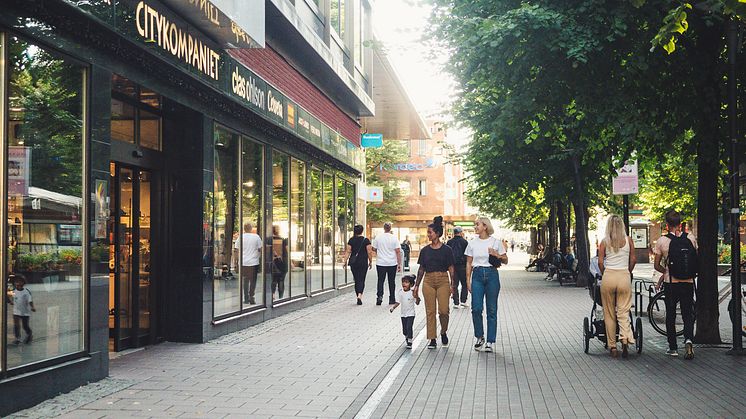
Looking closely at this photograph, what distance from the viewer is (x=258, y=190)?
48.7 ft

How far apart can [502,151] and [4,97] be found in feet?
54.4

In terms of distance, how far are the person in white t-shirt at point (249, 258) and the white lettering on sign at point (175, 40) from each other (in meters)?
3.21

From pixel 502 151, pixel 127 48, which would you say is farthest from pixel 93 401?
pixel 502 151

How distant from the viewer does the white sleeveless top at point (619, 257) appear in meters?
10.7

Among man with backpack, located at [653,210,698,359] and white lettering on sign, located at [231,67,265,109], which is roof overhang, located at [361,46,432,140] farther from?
man with backpack, located at [653,210,698,359]

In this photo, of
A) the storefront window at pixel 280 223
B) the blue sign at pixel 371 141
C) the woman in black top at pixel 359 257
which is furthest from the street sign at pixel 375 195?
the storefront window at pixel 280 223

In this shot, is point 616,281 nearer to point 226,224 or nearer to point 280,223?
point 226,224

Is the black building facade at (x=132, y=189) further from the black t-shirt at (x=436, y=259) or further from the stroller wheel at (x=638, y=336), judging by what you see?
the stroller wheel at (x=638, y=336)

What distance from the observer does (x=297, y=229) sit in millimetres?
18031

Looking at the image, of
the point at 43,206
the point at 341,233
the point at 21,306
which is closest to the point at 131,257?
the point at 43,206

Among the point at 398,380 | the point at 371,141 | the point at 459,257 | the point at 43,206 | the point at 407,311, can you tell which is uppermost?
the point at 371,141

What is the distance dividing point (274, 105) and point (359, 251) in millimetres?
5325

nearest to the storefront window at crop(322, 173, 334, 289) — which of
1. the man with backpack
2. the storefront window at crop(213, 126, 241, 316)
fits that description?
the storefront window at crop(213, 126, 241, 316)

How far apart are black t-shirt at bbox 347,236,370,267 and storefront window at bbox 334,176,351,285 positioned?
3.15m
